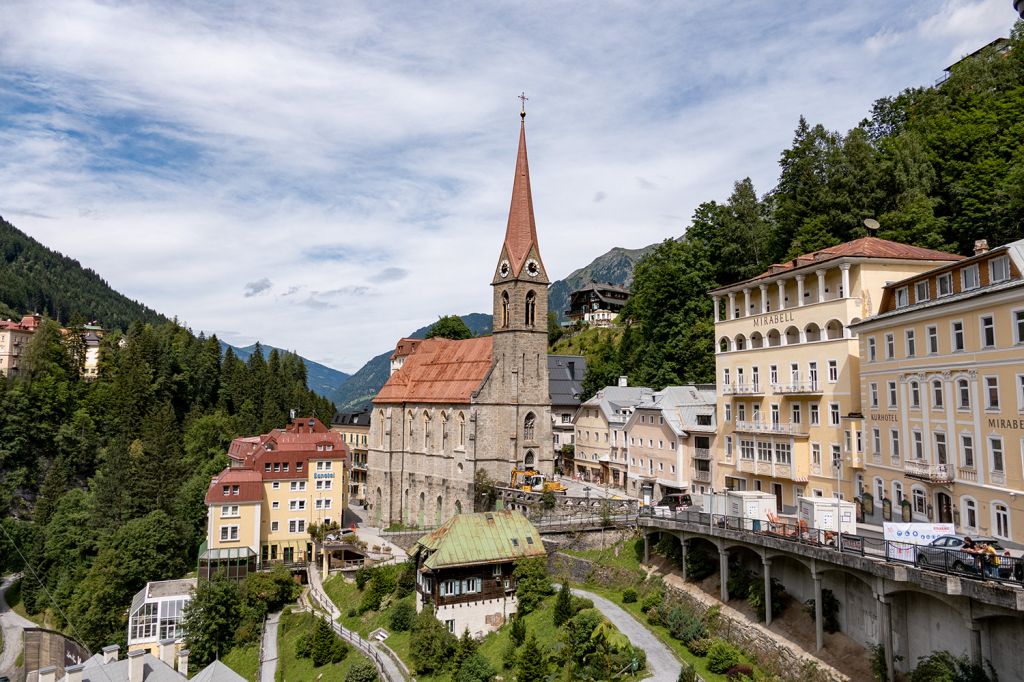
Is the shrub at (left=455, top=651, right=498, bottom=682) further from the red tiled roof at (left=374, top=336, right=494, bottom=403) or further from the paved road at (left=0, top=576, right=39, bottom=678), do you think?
the paved road at (left=0, top=576, right=39, bottom=678)

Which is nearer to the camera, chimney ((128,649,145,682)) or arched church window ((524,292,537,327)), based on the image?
chimney ((128,649,145,682))

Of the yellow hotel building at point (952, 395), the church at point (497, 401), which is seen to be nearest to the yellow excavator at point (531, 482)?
the church at point (497, 401)

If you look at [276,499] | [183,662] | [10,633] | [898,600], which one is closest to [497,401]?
[276,499]

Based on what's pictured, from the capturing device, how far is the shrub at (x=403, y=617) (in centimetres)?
3950

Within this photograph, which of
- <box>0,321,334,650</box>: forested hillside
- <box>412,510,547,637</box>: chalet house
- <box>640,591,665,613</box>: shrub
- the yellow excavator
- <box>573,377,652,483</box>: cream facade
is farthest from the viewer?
<box>573,377,652,483</box>: cream facade

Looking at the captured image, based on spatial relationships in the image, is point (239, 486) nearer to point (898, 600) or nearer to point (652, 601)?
point (652, 601)

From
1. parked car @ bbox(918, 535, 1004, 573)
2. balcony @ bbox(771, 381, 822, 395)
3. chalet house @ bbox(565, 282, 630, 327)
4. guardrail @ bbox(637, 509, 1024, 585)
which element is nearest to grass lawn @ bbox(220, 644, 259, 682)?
guardrail @ bbox(637, 509, 1024, 585)

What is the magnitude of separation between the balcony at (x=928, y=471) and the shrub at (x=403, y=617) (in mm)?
26282

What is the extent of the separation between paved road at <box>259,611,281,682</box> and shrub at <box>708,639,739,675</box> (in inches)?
1041

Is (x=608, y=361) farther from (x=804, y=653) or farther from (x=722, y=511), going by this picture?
(x=804, y=653)

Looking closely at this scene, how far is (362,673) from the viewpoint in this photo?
114 feet

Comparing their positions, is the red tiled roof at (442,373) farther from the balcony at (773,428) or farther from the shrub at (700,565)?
the shrub at (700,565)

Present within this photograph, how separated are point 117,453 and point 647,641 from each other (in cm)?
5948

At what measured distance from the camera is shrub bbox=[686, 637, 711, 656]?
1138 inches
